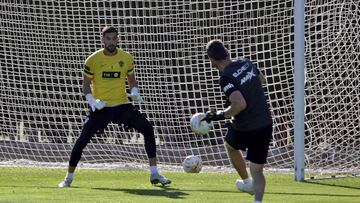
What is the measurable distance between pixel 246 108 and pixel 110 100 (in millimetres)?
3189

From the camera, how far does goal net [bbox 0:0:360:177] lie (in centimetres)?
1383

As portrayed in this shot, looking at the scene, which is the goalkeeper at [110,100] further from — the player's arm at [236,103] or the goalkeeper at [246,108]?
the player's arm at [236,103]

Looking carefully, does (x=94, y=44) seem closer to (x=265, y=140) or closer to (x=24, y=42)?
(x=24, y=42)

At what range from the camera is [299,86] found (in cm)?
1302

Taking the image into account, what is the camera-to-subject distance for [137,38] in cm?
1546

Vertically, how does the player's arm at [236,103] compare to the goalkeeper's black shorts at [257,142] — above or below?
above

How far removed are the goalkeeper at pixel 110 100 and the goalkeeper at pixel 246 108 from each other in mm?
2699

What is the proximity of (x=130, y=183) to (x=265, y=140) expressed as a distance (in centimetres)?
357

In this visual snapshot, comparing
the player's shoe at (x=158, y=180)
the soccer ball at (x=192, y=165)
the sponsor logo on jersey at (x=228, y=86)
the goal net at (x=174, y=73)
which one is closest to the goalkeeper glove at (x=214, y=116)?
the sponsor logo on jersey at (x=228, y=86)

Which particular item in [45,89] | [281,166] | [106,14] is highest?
[106,14]

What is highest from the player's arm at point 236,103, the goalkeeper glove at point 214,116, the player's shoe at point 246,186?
the player's arm at point 236,103

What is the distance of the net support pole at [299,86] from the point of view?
42.2 ft

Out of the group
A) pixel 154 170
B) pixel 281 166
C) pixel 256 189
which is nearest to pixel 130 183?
pixel 154 170

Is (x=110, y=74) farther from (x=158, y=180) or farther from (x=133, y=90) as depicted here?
(x=158, y=180)
